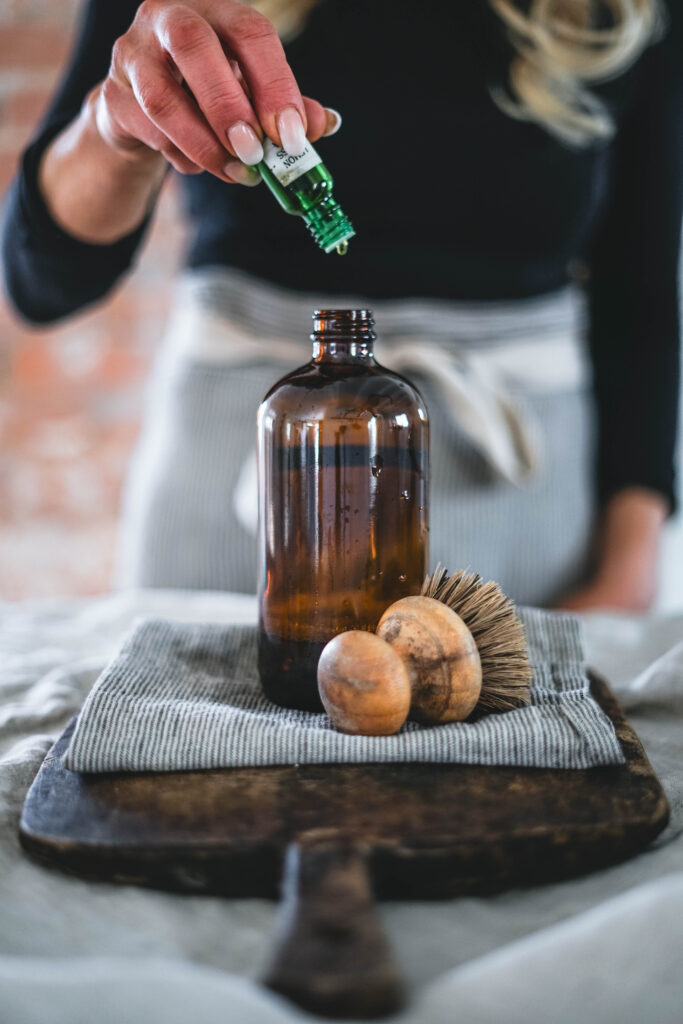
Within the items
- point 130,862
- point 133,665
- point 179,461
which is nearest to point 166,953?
point 130,862

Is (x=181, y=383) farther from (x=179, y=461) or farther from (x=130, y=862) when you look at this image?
(x=130, y=862)

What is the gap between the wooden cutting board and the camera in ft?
0.94

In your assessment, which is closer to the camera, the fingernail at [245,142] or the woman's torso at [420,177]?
the fingernail at [245,142]

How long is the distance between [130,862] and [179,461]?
0.52 meters

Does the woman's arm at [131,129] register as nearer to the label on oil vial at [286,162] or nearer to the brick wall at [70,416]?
the label on oil vial at [286,162]

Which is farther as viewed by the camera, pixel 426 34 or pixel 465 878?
pixel 426 34

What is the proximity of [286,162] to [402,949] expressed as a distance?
315 mm

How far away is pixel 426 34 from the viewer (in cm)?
72

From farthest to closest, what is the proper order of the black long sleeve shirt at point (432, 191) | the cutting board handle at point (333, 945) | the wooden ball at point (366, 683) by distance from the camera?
the black long sleeve shirt at point (432, 191) < the wooden ball at point (366, 683) < the cutting board handle at point (333, 945)

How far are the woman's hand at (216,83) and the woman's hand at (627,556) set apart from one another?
1.79 feet

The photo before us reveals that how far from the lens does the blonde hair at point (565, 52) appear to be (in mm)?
719

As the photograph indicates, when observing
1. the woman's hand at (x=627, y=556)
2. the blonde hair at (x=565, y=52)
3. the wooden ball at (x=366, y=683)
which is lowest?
the woman's hand at (x=627, y=556)

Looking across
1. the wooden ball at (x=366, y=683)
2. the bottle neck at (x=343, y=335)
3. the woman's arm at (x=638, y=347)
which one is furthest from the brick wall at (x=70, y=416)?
the wooden ball at (x=366, y=683)

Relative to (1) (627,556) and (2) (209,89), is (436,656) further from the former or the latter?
(1) (627,556)
